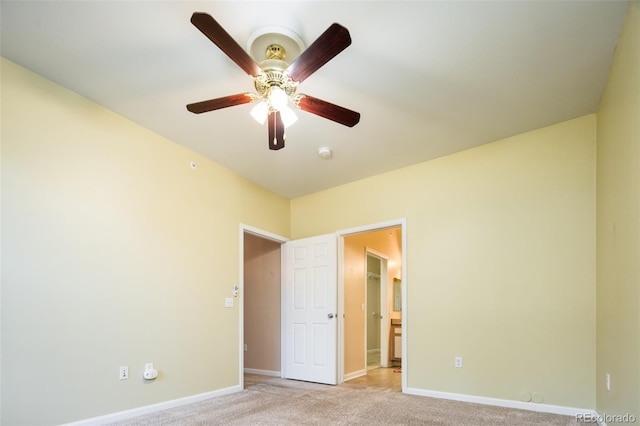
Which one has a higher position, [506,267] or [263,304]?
[506,267]

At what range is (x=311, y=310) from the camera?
5.42 m

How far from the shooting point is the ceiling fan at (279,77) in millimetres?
2074

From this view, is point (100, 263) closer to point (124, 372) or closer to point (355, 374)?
point (124, 372)

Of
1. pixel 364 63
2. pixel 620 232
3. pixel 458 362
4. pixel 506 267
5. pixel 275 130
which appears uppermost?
pixel 364 63

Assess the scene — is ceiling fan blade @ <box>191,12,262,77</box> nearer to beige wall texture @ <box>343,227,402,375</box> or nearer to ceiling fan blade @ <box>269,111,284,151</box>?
ceiling fan blade @ <box>269,111,284,151</box>

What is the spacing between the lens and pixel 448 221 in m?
4.53

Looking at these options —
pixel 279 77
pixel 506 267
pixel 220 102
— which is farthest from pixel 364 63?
pixel 506 267

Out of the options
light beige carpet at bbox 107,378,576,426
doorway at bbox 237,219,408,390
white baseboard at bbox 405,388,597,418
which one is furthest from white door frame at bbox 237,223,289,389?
white baseboard at bbox 405,388,597,418

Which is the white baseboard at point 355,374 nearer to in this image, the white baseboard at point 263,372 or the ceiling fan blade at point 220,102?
the white baseboard at point 263,372

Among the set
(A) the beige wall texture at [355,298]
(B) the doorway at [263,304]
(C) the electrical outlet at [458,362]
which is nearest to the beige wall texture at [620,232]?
Result: (C) the electrical outlet at [458,362]

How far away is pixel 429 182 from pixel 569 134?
1460 millimetres

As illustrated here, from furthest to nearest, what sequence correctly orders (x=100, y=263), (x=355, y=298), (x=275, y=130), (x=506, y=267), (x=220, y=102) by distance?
(x=355, y=298) → (x=506, y=267) → (x=100, y=263) → (x=275, y=130) → (x=220, y=102)

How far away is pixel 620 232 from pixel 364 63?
6.84 feet

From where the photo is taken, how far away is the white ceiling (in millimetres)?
2426
